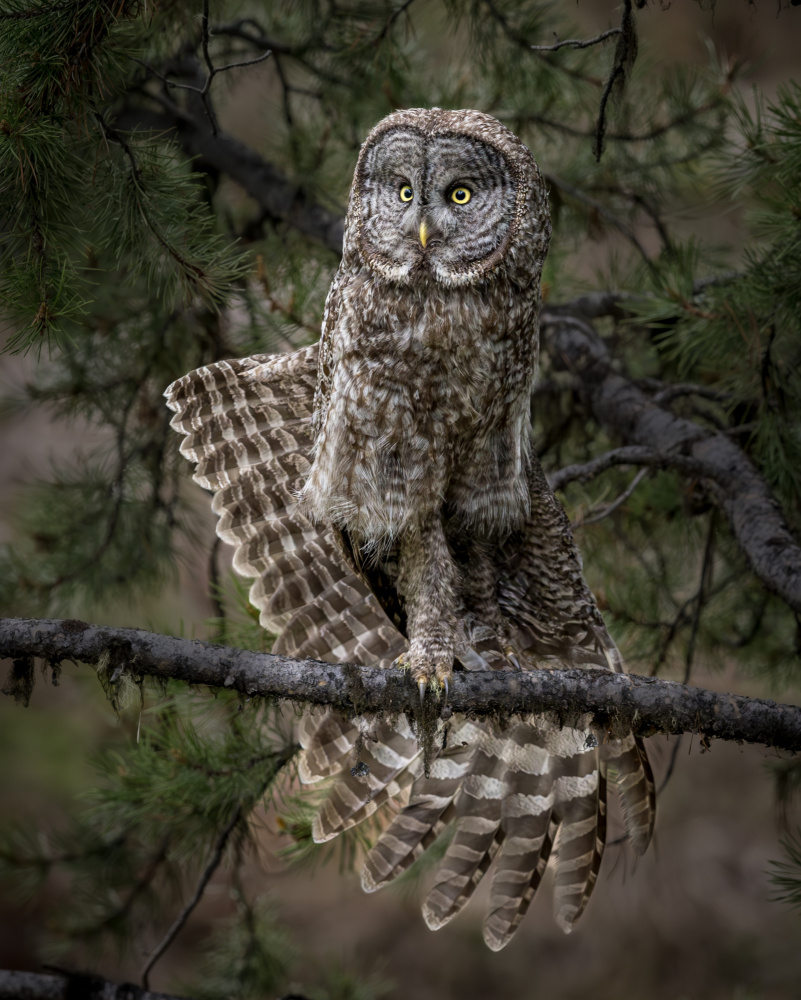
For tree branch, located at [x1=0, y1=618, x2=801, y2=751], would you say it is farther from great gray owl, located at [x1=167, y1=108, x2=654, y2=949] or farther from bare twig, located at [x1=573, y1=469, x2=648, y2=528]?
bare twig, located at [x1=573, y1=469, x2=648, y2=528]

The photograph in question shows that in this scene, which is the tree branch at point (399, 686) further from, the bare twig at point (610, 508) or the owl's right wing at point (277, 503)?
the bare twig at point (610, 508)

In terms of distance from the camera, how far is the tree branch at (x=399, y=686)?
1.29 metres

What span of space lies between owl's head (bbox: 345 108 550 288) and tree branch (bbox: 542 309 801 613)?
60 centimetres

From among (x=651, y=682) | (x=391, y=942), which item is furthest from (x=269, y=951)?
(x=391, y=942)

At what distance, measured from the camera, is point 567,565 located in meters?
1.85

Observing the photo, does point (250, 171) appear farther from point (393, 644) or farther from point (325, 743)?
point (325, 743)

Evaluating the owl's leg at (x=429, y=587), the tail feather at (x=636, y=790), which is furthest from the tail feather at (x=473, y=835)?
the owl's leg at (x=429, y=587)

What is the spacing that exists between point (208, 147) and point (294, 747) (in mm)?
1681

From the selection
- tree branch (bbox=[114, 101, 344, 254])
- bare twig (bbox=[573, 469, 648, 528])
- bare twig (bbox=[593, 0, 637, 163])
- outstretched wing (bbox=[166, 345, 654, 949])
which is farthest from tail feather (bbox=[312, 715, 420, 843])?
tree branch (bbox=[114, 101, 344, 254])

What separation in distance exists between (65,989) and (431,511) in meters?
1.19

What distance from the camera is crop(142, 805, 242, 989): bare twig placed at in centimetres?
179

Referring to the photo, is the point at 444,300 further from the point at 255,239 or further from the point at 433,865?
the point at 433,865

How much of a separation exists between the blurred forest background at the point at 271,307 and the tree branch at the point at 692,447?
36mm

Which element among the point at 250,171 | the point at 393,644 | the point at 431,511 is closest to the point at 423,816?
the point at 393,644
